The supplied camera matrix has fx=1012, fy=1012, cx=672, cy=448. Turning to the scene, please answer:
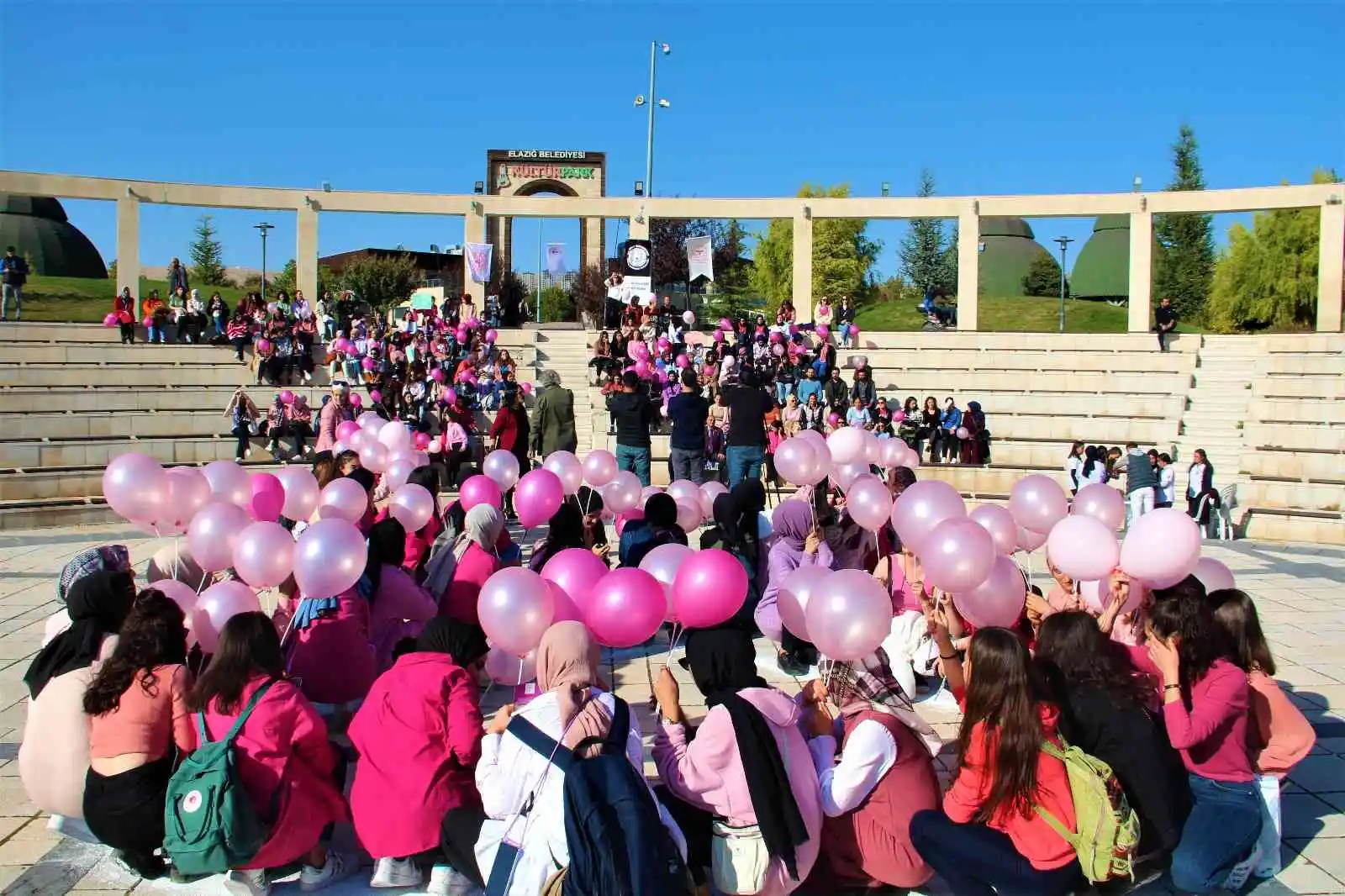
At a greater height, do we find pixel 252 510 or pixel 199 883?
pixel 252 510

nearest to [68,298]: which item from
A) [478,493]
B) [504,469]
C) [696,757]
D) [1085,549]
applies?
[504,469]

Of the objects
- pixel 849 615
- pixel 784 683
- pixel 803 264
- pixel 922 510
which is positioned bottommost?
pixel 784 683

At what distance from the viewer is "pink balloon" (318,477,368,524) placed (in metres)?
7.31

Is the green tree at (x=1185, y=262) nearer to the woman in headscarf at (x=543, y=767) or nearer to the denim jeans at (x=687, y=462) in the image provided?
the denim jeans at (x=687, y=462)

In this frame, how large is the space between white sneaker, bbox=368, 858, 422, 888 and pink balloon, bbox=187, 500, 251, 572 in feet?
8.69

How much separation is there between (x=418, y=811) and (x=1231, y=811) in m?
3.52

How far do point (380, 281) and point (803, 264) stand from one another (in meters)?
32.0

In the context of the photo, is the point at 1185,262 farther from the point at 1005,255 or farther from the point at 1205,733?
the point at 1205,733

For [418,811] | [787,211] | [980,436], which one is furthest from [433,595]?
[787,211]

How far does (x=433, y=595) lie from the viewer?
23.1 ft

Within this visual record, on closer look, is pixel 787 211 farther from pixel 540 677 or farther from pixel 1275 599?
pixel 540 677

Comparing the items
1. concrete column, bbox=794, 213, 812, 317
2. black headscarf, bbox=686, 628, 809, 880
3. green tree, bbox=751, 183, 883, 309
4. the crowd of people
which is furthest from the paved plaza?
green tree, bbox=751, 183, 883, 309

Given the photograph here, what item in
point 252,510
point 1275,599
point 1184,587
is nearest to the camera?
point 1184,587

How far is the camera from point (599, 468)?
9203 mm
